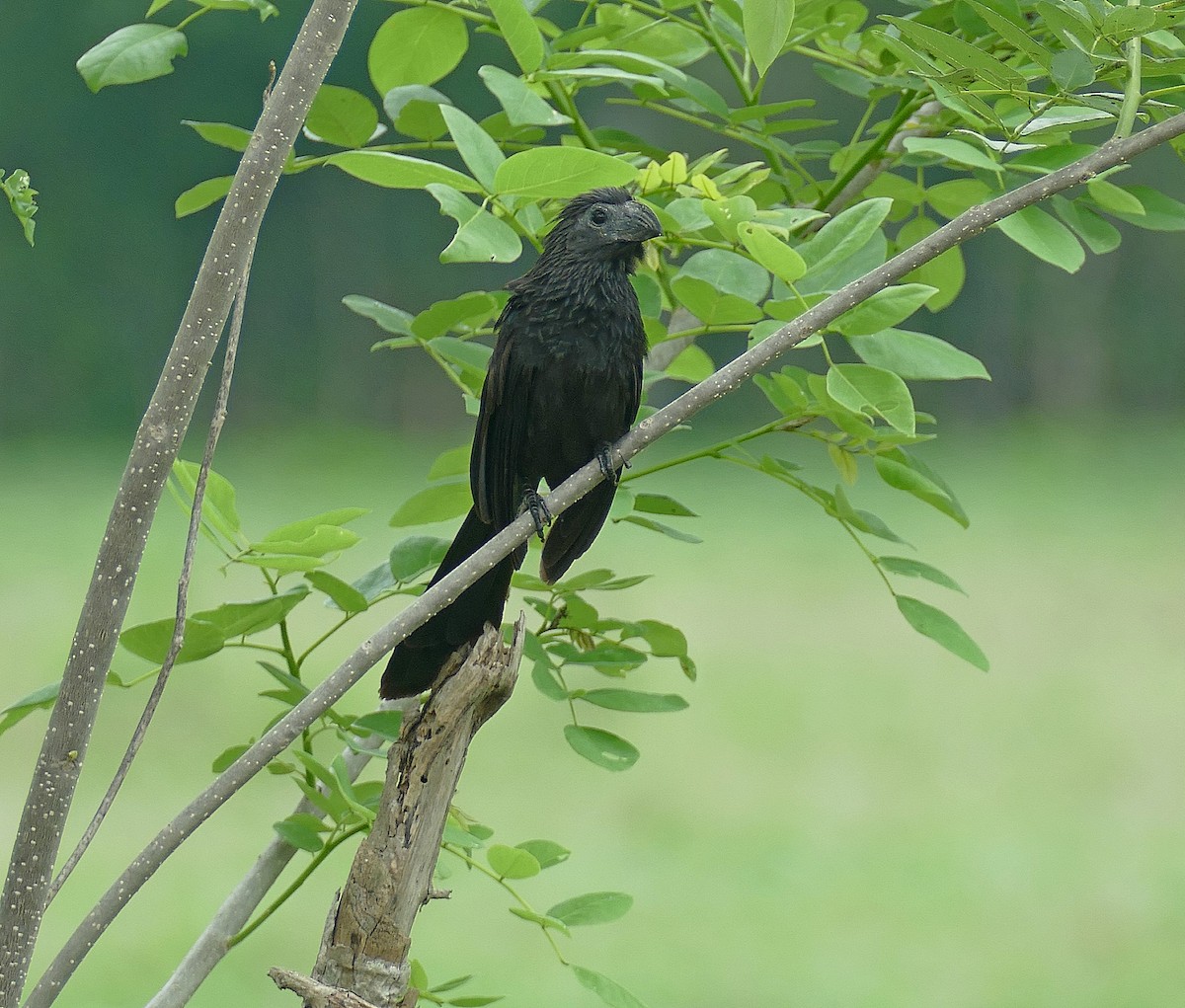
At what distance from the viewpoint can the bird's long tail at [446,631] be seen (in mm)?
904

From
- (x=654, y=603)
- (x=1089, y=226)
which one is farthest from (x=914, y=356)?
(x=654, y=603)

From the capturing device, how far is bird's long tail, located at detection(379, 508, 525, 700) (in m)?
0.90

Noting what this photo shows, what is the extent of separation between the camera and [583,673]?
337 cm

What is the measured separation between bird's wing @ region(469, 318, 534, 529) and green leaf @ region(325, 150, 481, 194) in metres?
0.39

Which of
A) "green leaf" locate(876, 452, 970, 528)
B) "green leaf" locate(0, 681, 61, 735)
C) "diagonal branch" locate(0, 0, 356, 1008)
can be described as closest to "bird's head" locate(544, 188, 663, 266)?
"green leaf" locate(876, 452, 970, 528)

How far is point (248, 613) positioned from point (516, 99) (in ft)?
1.03

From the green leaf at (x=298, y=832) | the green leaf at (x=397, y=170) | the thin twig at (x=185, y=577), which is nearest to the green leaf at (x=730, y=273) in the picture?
the green leaf at (x=397, y=170)

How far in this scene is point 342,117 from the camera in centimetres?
82

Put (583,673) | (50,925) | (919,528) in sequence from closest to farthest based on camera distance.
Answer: (50,925) → (583,673) → (919,528)

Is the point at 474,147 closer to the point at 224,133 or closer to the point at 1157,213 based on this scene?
the point at 224,133

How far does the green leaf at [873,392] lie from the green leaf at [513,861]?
31cm

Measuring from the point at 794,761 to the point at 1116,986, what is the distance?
942mm

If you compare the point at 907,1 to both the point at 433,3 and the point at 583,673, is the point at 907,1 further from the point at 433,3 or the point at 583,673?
the point at 583,673

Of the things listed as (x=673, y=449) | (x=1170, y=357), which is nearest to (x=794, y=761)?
(x=673, y=449)
